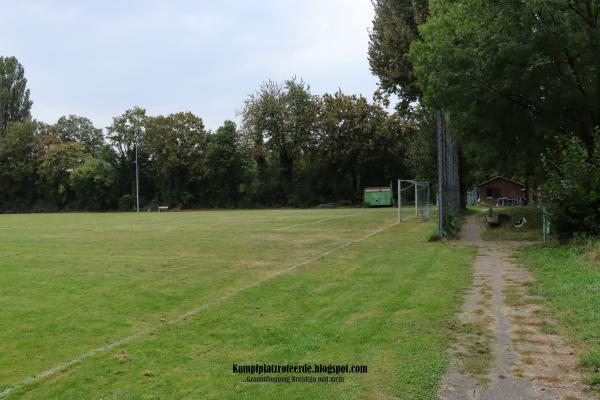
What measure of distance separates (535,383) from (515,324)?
72.6 inches

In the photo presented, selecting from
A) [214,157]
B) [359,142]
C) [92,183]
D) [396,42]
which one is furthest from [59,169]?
[396,42]

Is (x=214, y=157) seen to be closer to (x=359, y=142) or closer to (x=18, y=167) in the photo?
(x=359, y=142)

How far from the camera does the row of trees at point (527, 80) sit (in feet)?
41.8

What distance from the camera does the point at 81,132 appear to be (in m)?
78.5

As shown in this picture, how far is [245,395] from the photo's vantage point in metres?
3.94

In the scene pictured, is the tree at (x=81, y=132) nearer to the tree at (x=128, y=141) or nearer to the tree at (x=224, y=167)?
the tree at (x=128, y=141)

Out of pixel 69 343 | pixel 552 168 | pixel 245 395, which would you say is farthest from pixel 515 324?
pixel 552 168

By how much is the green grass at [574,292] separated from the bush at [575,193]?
3.60 feet

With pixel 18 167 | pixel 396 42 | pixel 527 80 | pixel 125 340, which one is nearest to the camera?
pixel 125 340

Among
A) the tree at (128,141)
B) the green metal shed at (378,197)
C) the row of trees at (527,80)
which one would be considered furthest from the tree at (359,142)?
the row of trees at (527,80)

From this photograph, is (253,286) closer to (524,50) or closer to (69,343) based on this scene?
(69,343)

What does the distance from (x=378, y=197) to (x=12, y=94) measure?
63.2 m

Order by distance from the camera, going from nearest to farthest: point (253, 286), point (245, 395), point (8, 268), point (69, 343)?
point (245, 395), point (69, 343), point (253, 286), point (8, 268)

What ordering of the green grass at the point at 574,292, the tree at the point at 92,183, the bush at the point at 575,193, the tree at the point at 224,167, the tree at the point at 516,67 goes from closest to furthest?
the green grass at the point at 574,292 < the bush at the point at 575,193 < the tree at the point at 516,67 < the tree at the point at 224,167 < the tree at the point at 92,183
